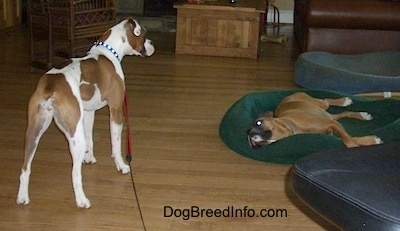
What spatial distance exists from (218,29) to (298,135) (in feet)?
10.2

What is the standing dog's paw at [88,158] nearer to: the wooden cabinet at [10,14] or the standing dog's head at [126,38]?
the standing dog's head at [126,38]

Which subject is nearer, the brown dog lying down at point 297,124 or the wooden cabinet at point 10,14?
the brown dog lying down at point 297,124

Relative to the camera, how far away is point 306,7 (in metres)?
5.22

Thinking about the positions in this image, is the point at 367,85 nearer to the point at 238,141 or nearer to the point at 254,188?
the point at 238,141

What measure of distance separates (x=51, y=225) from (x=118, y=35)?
3.03 ft

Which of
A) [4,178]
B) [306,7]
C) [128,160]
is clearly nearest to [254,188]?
[128,160]

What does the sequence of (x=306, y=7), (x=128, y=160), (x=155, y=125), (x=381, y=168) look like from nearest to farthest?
(x=381, y=168)
(x=128, y=160)
(x=155, y=125)
(x=306, y=7)

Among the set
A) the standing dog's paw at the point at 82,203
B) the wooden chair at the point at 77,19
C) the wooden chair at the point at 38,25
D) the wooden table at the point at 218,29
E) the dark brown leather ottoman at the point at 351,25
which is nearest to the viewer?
the standing dog's paw at the point at 82,203

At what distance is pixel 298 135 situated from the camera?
9.62 ft

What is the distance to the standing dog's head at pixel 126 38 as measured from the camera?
9.20ft

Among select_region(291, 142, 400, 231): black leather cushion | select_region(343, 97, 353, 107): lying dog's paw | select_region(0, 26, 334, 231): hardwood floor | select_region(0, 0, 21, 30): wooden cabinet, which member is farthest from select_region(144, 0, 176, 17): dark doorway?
select_region(291, 142, 400, 231): black leather cushion

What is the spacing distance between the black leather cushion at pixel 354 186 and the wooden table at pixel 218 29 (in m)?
4.30

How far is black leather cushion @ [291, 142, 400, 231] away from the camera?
4.38 ft

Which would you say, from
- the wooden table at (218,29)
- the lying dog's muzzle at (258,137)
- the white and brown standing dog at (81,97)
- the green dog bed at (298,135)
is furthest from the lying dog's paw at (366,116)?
the wooden table at (218,29)
